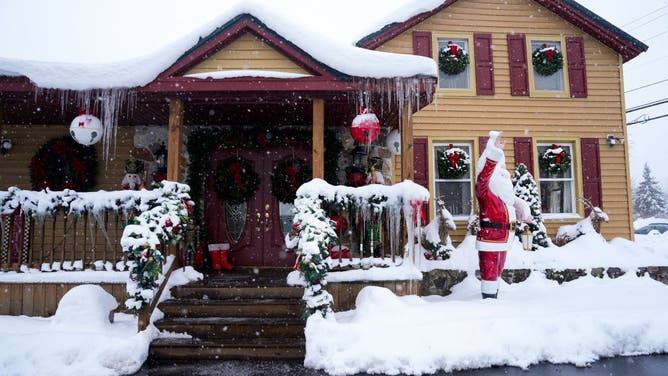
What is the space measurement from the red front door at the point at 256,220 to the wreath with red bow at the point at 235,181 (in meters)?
0.17

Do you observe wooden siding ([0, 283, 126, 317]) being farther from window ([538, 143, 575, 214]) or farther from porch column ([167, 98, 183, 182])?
window ([538, 143, 575, 214])

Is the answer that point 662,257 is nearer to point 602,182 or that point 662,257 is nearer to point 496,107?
point 602,182

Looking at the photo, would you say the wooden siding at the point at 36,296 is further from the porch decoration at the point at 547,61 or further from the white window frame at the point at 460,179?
the porch decoration at the point at 547,61

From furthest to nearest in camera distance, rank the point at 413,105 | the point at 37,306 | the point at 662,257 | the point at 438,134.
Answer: the point at 438,134, the point at 662,257, the point at 413,105, the point at 37,306

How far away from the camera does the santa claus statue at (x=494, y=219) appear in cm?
596

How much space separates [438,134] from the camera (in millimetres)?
9734

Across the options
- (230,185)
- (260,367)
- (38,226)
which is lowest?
(260,367)

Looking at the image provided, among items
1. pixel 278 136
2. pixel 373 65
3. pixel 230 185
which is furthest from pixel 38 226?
pixel 373 65

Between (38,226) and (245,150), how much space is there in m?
4.08

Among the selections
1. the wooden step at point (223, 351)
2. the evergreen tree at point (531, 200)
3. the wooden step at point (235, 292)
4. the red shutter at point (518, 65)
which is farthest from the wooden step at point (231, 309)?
the red shutter at point (518, 65)

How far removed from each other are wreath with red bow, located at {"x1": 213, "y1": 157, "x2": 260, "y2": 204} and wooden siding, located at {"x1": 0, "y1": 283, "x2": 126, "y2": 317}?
2708 mm

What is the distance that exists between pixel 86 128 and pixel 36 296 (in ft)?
8.00

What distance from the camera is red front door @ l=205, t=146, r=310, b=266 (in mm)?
8391

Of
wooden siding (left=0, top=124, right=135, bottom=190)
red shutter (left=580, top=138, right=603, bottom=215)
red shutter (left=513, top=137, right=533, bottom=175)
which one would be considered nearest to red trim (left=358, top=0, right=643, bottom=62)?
red shutter (left=580, top=138, right=603, bottom=215)
